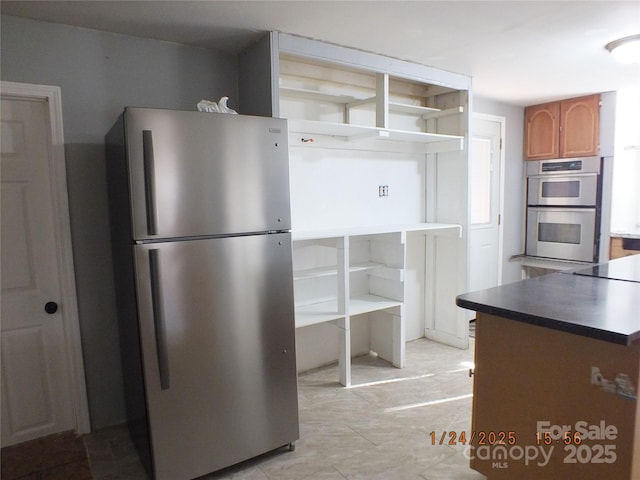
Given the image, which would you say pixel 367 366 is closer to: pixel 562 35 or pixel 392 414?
pixel 392 414

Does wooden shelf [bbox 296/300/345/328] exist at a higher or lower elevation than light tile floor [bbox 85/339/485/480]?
higher

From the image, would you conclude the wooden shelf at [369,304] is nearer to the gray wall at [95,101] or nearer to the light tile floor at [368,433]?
the light tile floor at [368,433]

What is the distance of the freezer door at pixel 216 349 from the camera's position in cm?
187

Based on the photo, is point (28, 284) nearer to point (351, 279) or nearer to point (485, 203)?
point (351, 279)

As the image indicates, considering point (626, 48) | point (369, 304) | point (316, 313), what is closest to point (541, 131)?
point (626, 48)

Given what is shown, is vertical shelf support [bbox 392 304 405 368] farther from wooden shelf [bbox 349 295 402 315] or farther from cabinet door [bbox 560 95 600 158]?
cabinet door [bbox 560 95 600 158]

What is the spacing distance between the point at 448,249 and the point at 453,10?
2.13m

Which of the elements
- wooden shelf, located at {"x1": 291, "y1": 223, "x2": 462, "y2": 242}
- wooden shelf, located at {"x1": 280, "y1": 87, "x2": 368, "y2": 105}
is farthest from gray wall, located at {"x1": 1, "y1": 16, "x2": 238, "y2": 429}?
wooden shelf, located at {"x1": 291, "y1": 223, "x2": 462, "y2": 242}

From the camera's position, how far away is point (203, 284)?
196 cm

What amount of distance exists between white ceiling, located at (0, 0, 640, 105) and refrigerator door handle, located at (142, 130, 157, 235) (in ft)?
2.54

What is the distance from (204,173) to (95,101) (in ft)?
3.22

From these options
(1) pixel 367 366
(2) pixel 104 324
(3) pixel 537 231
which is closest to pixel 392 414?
(1) pixel 367 366

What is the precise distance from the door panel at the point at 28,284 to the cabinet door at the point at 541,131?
462cm

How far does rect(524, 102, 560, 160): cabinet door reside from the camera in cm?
448
